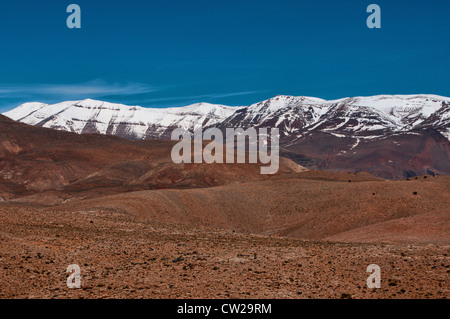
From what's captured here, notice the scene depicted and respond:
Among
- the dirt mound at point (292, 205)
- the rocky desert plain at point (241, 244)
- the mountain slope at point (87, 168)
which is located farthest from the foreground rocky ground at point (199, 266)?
the mountain slope at point (87, 168)

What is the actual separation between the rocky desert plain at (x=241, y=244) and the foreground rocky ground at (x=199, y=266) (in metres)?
0.04

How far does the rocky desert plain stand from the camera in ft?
47.5

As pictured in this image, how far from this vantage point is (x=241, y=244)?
72.8 ft

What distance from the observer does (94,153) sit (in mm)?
136875

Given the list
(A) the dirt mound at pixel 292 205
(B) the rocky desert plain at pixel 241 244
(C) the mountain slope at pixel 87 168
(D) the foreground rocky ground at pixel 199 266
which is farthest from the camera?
(C) the mountain slope at pixel 87 168

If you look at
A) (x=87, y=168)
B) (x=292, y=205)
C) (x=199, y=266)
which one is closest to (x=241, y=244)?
(x=199, y=266)

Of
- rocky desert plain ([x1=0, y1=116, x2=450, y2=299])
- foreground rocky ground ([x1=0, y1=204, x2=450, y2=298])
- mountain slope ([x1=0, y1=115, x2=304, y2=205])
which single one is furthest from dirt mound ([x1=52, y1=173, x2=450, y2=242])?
mountain slope ([x1=0, y1=115, x2=304, y2=205])

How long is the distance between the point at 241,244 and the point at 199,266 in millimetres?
5349

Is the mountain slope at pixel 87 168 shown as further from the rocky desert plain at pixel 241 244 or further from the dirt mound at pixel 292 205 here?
the rocky desert plain at pixel 241 244

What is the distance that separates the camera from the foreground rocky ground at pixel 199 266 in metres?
14.0

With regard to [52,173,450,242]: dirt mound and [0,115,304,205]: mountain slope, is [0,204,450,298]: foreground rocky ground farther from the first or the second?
[0,115,304,205]: mountain slope

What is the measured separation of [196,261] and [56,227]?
9.05m
